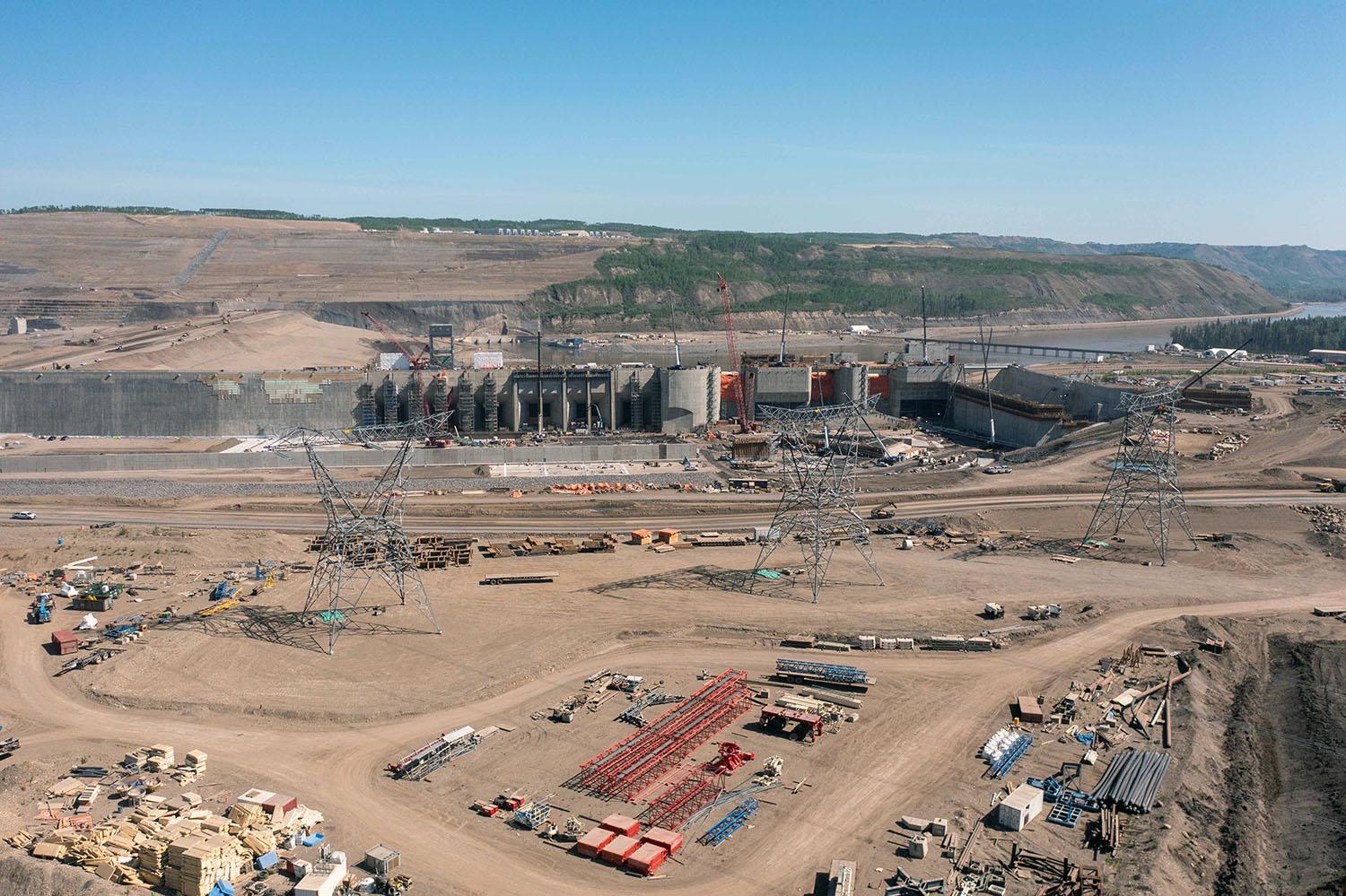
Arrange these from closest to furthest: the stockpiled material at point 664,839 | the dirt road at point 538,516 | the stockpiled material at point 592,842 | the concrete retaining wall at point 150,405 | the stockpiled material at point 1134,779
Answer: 1. the stockpiled material at point 592,842
2. the stockpiled material at point 664,839
3. the stockpiled material at point 1134,779
4. the dirt road at point 538,516
5. the concrete retaining wall at point 150,405

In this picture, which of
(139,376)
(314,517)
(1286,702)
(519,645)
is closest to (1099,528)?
(1286,702)

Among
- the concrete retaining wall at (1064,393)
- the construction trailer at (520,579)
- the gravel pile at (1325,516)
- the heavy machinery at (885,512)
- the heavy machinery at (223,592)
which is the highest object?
the concrete retaining wall at (1064,393)

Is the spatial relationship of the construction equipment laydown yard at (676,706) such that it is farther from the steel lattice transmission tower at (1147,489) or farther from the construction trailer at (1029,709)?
the steel lattice transmission tower at (1147,489)

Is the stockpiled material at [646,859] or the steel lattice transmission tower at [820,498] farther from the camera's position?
the steel lattice transmission tower at [820,498]

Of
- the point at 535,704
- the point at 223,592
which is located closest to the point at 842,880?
the point at 535,704

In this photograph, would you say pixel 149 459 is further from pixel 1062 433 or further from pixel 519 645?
pixel 1062 433

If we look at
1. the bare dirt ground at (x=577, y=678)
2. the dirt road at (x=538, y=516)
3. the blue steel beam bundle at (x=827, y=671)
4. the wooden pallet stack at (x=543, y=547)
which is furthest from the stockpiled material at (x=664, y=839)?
the dirt road at (x=538, y=516)

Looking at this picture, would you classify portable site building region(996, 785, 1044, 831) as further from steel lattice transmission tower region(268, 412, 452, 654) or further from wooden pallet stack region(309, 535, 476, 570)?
wooden pallet stack region(309, 535, 476, 570)
